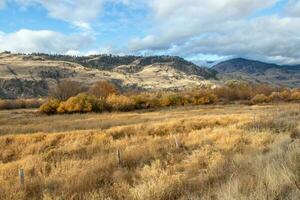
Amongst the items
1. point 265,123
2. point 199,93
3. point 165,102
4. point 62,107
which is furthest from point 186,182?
point 199,93

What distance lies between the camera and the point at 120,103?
73.2 meters

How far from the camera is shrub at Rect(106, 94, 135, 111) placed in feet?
236

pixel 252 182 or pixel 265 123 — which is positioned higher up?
pixel 252 182

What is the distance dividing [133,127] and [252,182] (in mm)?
23308

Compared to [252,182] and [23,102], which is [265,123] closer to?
[252,182]

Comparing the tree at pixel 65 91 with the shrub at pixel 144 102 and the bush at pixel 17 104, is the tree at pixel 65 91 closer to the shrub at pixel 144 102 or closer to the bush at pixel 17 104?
the bush at pixel 17 104

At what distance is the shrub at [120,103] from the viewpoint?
7194 cm

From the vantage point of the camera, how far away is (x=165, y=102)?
81250mm

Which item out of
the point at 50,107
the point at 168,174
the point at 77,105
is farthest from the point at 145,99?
the point at 168,174

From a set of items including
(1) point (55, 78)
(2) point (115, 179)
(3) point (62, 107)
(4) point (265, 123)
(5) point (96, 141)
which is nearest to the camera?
(2) point (115, 179)

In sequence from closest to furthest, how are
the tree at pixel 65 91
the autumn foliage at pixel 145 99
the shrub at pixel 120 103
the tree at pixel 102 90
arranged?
the autumn foliage at pixel 145 99 → the shrub at pixel 120 103 → the tree at pixel 65 91 → the tree at pixel 102 90

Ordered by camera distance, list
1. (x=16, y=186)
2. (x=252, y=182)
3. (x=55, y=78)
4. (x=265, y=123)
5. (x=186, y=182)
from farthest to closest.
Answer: (x=55, y=78) < (x=265, y=123) < (x=16, y=186) < (x=186, y=182) < (x=252, y=182)

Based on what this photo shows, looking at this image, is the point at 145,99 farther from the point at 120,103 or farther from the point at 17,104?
the point at 17,104

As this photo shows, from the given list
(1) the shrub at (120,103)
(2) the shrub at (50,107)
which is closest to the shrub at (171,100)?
(1) the shrub at (120,103)
